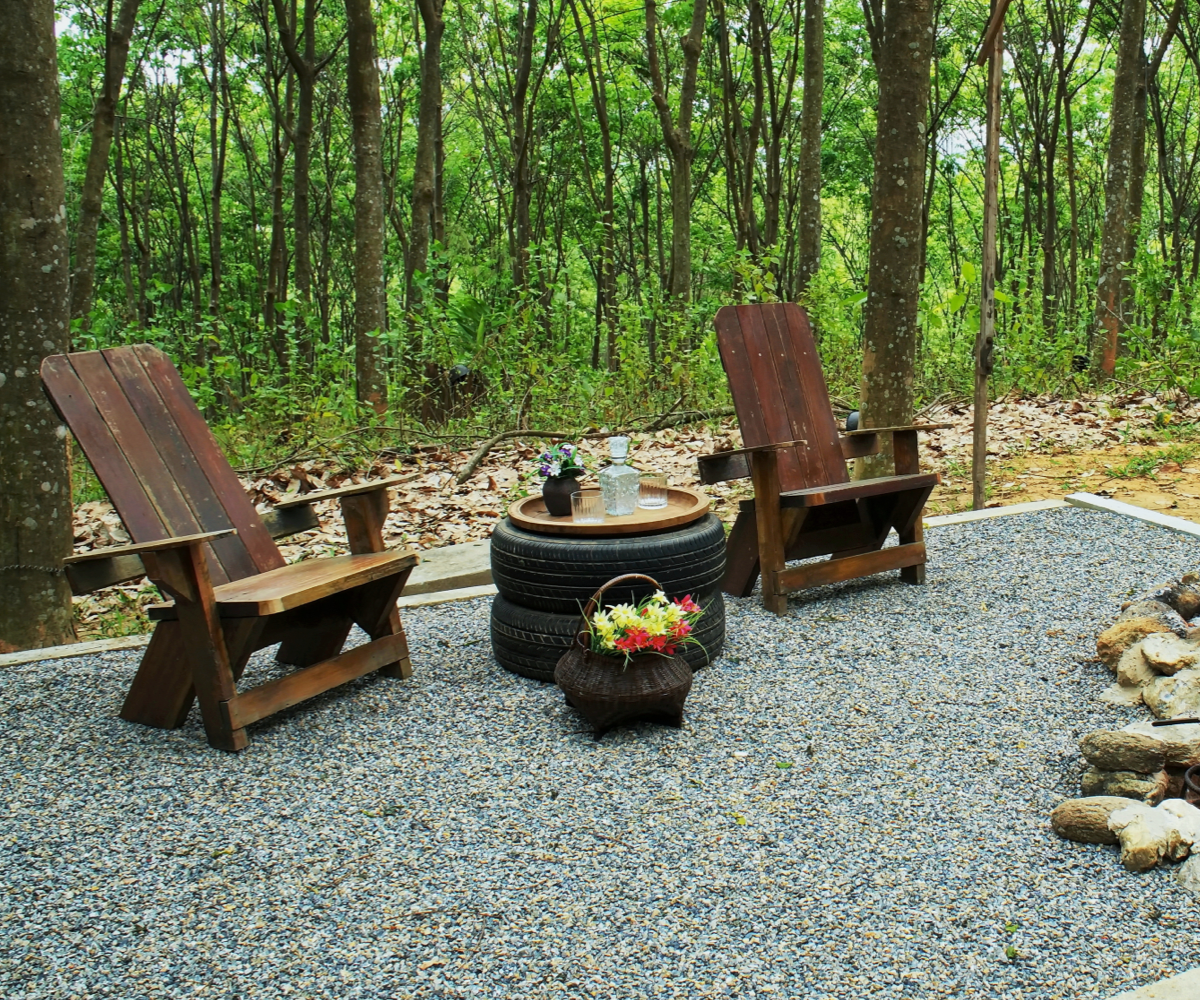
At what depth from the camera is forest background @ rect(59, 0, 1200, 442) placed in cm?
869

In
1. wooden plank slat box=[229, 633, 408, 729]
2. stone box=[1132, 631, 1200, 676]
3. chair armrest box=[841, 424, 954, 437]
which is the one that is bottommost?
stone box=[1132, 631, 1200, 676]

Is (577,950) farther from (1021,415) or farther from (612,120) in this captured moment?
(612,120)

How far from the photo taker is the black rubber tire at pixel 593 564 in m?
3.51

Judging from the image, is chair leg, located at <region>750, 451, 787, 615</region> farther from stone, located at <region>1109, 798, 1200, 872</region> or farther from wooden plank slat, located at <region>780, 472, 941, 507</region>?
stone, located at <region>1109, 798, 1200, 872</region>

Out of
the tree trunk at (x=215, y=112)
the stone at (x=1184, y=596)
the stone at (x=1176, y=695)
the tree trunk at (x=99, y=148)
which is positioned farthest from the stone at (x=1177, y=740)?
the tree trunk at (x=215, y=112)

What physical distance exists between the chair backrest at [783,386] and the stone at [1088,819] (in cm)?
230

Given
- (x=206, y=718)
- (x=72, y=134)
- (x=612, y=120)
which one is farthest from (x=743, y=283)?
(x=72, y=134)

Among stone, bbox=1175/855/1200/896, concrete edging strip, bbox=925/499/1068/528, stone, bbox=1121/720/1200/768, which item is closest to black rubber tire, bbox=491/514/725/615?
stone, bbox=1121/720/1200/768

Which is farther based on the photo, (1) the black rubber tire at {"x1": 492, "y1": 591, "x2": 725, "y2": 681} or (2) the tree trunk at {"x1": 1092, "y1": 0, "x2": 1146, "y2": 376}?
(2) the tree trunk at {"x1": 1092, "y1": 0, "x2": 1146, "y2": 376}

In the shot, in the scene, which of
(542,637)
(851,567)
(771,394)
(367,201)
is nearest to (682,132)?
(367,201)

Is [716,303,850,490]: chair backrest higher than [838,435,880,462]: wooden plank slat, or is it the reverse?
[716,303,850,490]: chair backrest

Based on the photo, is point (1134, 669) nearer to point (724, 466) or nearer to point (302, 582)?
point (724, 466)

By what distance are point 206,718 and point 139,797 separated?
35 cm

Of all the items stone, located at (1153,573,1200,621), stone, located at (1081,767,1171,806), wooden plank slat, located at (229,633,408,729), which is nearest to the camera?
stone, located at (1081,767,1171,806)
